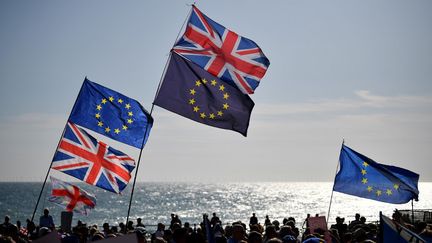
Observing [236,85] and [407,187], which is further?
[407,187]

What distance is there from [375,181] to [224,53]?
24.6 ft

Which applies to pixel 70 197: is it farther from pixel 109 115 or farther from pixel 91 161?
pixel 109 115

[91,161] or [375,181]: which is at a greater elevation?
[375,181]

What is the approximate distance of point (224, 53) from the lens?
13820mm

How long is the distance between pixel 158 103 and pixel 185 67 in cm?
114

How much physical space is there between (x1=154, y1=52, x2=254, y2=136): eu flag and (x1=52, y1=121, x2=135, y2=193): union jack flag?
2.72 m

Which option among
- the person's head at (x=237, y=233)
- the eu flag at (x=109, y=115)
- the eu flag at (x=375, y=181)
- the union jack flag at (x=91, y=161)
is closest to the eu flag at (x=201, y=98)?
the eu flag at (x=109, y=115)

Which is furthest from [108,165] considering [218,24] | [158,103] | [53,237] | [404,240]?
[404,240]

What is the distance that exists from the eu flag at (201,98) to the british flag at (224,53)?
236 millimetres

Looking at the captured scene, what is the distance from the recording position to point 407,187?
60.8ft

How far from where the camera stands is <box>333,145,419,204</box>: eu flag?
1853cm

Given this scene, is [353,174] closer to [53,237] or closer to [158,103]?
[158,103]

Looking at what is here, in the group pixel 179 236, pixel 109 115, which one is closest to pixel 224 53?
pixel 109 115

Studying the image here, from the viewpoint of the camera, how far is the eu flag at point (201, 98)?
12.7 meters
